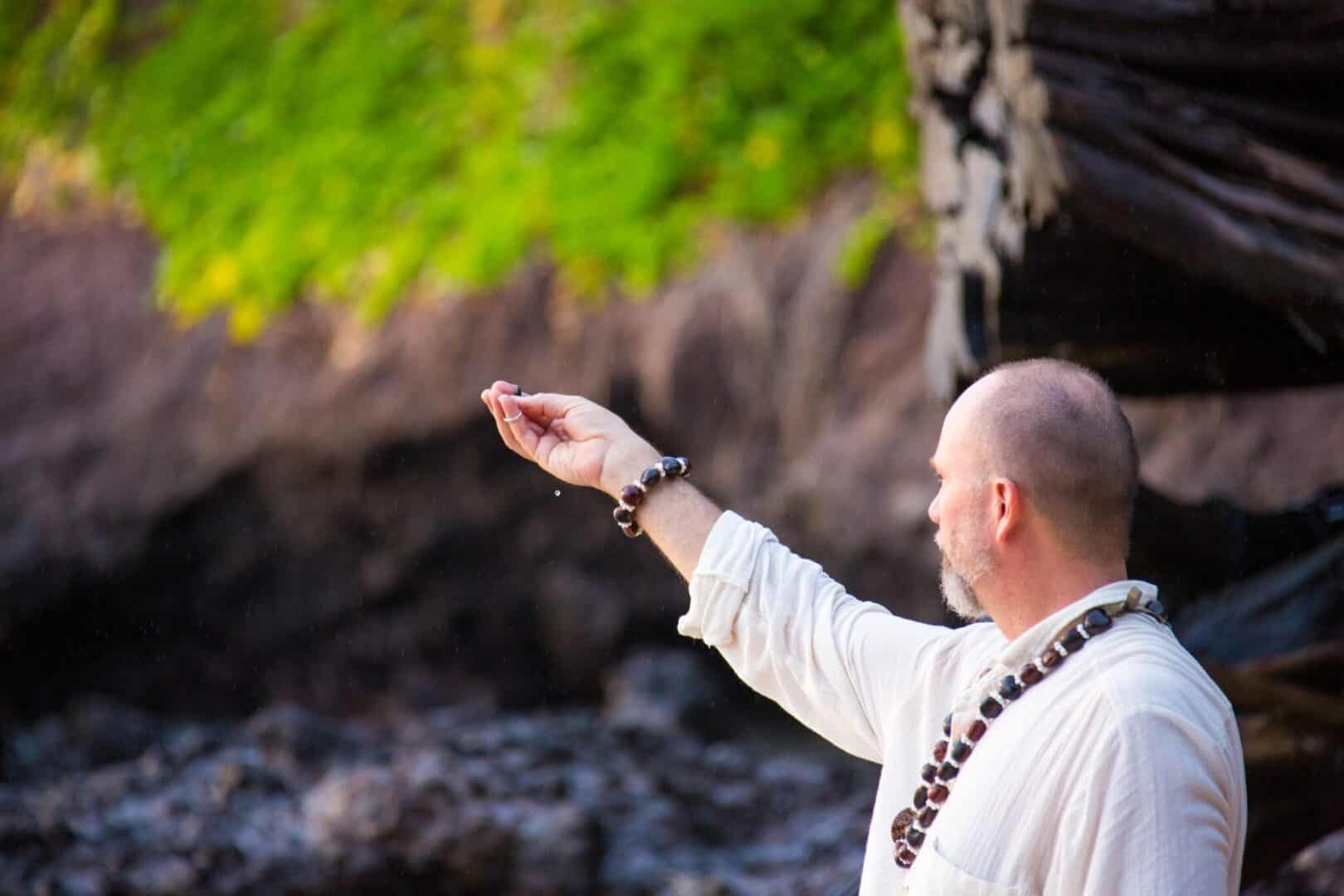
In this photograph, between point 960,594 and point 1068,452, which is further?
point 960,594

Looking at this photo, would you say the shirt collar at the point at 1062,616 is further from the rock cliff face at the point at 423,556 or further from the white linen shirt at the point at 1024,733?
the rock cliff face at the point at 423,556

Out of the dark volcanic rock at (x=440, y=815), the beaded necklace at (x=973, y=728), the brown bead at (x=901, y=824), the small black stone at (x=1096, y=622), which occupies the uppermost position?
the small black stone at (x=1096, y=622)

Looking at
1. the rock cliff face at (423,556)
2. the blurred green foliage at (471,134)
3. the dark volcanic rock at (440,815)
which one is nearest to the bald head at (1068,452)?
the dark volcanic rock at (440,815)

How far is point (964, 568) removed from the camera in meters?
1.40

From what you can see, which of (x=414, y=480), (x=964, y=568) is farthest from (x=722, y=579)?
(x=414, y=480)

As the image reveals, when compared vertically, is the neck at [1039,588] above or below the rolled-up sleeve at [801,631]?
above

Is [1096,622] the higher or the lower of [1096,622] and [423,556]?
the higher

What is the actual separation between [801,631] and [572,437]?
38cm

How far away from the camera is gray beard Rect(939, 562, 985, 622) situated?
4.67 ft

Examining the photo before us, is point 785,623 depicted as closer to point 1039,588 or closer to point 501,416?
point 1039,588

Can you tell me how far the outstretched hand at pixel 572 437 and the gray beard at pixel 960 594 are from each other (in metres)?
0.42

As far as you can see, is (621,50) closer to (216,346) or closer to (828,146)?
(828,146)

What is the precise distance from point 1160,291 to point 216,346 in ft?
14.7

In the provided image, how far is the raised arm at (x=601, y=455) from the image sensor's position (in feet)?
5.47
